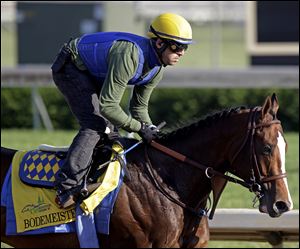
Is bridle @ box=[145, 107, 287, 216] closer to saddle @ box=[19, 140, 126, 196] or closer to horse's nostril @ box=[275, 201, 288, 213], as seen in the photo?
horse's nostril @ box=[275, 201, 288, 213]

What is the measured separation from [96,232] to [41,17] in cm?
1140

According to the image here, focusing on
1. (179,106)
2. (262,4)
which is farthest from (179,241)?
(179,106)

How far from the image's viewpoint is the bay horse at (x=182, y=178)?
19.0ft

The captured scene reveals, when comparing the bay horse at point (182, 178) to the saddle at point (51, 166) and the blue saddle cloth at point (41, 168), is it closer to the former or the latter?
the saddle at point (51, 166)

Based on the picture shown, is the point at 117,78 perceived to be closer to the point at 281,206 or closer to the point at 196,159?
the point at 196,159

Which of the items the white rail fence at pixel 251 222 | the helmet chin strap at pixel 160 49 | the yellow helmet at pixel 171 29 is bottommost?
the white rail fence at pixel 251 222

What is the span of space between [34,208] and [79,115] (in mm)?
654

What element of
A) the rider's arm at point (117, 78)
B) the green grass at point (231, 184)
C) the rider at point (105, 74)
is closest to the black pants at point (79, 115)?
the rider at point (105, 74)

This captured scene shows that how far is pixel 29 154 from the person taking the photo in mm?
6312

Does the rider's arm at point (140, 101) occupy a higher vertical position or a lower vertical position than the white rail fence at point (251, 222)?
higher

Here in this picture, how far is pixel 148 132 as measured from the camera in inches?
237

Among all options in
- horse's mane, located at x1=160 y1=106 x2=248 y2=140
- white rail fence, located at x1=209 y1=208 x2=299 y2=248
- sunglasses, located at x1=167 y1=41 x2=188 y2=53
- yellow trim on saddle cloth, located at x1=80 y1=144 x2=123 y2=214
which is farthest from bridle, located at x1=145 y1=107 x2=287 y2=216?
white rail fence, located at x1=209 y1=208 x2=299 y2=248

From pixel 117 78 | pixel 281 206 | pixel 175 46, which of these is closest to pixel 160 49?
pixel 175 46

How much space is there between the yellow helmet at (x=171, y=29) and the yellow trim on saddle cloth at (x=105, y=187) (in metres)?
0.82
